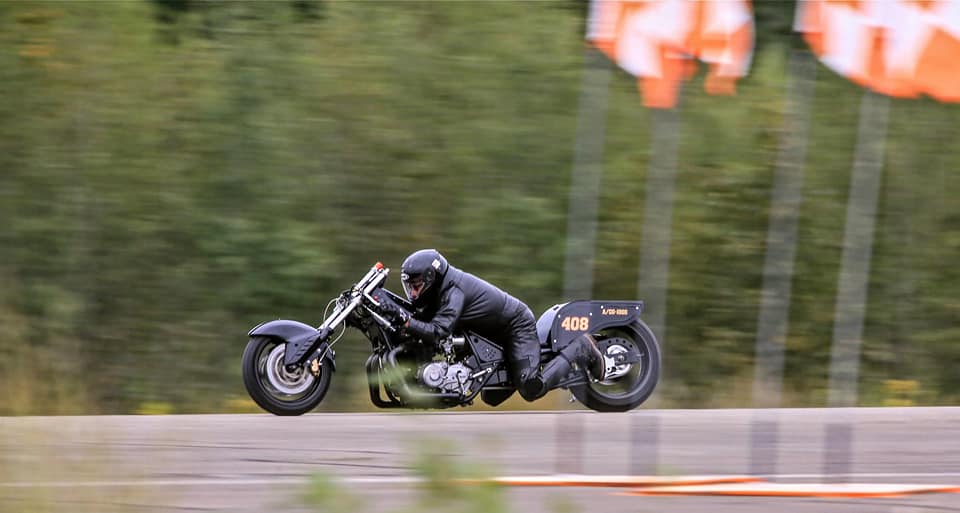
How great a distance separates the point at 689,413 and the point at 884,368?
6559 millimetres

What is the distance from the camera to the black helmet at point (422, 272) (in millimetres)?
10555

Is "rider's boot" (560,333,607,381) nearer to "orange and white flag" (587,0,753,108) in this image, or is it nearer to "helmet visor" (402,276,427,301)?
"helmet visor" (402,276,427,301)

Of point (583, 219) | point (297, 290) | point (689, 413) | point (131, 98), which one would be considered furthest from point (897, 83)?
point (131, 98)

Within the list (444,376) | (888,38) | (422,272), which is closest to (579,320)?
(444,376)

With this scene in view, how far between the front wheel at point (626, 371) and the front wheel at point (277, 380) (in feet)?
6.86

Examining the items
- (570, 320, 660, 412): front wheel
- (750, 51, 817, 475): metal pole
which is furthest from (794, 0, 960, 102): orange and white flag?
(570, 320, 660, 412): front wheel

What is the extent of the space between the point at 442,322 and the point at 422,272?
42cm

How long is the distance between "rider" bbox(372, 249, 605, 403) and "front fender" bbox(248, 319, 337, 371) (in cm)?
56

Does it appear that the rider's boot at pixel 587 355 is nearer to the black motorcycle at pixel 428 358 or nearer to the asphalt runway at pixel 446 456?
the black motorcycle at pixel 428 358

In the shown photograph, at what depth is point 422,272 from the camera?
34.6 ft

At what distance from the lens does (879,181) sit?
16719 mm

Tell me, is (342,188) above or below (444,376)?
above

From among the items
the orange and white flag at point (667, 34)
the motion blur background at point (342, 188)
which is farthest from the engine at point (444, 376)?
the orange and white flag at point (667, 34)

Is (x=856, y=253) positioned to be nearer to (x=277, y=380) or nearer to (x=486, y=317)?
(x=486, y=317)
